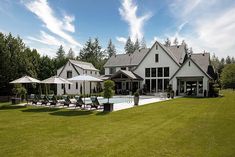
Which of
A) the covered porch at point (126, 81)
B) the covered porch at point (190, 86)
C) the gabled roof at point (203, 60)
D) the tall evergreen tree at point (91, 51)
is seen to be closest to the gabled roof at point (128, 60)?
the covered porch at point (126, 81)

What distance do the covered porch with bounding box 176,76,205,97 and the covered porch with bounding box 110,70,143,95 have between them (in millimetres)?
7063

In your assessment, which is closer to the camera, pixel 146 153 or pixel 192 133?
pixel 146 153

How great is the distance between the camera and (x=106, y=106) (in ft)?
50.9

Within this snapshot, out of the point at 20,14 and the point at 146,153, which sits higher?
the point at 20,14

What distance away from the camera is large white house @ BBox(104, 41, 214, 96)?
3312 cm

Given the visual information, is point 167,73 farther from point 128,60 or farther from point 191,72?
point 128,60

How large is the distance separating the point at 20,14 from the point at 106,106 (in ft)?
35.5

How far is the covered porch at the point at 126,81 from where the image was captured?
36.6 meters

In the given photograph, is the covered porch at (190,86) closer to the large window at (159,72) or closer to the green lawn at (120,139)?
the large window at (159,72)

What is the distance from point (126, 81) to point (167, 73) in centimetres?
739

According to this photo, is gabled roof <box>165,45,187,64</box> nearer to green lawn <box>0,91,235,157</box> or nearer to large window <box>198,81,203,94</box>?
large window <box>198,81,203,94</box>

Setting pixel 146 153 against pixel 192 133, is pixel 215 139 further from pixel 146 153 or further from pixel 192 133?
pixel 146 153

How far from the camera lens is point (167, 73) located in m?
36.7

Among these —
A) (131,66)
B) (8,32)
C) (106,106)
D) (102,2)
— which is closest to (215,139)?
(106,106)
